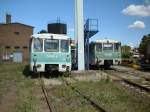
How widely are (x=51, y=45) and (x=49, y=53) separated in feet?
1.77

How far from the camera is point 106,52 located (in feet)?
83.1

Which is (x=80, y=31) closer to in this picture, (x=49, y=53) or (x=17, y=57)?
(x=49, y=53)

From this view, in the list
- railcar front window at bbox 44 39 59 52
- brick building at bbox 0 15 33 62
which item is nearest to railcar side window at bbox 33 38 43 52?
railcar front window at bbox 44 39 59 52

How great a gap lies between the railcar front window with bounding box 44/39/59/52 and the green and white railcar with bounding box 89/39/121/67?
745 centimetres

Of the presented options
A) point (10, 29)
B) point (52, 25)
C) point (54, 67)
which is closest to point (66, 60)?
point (54, 67)

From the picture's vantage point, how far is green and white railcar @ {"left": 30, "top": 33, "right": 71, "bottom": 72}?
711 inches

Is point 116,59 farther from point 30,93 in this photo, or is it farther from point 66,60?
point 30,93

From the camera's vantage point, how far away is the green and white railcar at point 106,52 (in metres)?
Result: 25.3

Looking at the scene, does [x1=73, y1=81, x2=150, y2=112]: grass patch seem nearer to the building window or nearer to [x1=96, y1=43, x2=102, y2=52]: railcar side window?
[x1=96, y1=43, x2=102, y2=52]: railcar side window

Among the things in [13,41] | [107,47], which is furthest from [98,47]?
[13,41]

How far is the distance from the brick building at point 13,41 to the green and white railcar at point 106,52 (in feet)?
102

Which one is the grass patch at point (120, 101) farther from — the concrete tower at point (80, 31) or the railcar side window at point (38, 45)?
the concrete tower at point (80, 31)

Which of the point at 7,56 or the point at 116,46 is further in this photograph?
the point at 7,56

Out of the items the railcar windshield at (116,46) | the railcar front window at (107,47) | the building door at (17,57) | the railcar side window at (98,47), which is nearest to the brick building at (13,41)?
the building door at (17,57)
